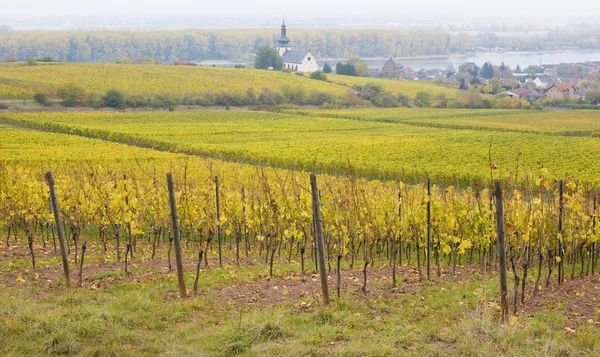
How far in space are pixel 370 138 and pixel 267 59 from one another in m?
88.7

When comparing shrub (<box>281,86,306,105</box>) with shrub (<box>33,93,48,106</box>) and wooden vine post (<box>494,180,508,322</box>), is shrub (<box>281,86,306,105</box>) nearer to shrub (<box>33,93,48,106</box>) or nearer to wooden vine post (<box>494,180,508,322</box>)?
shrub (<box>33,93,48,106</box>)

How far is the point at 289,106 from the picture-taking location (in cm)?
9500

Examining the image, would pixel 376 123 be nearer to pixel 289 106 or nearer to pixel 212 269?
pixel 289 106

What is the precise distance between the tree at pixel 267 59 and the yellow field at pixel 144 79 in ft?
61.7

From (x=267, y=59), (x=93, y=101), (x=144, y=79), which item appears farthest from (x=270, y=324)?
(x=267, y=59)

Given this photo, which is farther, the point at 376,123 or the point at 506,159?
the point at 376,123

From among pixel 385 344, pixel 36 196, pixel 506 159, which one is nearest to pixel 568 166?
pixel 506 159

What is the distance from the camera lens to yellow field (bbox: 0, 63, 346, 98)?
3861 inches

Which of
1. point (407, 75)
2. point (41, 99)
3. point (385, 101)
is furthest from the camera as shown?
point (407, 75)

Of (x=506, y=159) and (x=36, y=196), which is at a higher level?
(x=36, y=196)

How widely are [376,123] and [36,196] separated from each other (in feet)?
205

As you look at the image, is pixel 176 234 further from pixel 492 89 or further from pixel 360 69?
pixel 360 69

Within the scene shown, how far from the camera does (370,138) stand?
61344 millimetres

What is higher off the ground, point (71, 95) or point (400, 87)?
point (71, 95)
